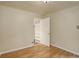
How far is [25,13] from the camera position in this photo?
3844 mm

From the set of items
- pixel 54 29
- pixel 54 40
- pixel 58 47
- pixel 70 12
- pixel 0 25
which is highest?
pixel 70 12

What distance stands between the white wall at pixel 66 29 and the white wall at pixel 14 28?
139 centimetres

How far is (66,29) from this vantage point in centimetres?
338

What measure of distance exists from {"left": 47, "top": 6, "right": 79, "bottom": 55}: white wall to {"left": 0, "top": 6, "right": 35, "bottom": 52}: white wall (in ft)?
4.56

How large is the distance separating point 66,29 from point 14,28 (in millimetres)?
2477

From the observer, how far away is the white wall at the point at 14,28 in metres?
3.03

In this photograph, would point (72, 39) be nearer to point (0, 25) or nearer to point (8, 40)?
point (8, 40)

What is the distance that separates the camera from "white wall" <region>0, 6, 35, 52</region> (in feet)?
9.93

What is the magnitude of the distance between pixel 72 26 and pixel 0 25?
10.1 ft

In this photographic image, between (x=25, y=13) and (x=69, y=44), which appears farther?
(x=25, y=13)

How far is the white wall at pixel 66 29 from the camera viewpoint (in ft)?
9.82

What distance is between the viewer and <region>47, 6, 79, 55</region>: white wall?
2.99 m

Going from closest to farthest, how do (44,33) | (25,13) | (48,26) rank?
(25,13), (48,26), (44,33)

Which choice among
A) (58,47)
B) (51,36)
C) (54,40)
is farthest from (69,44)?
(51,36)
